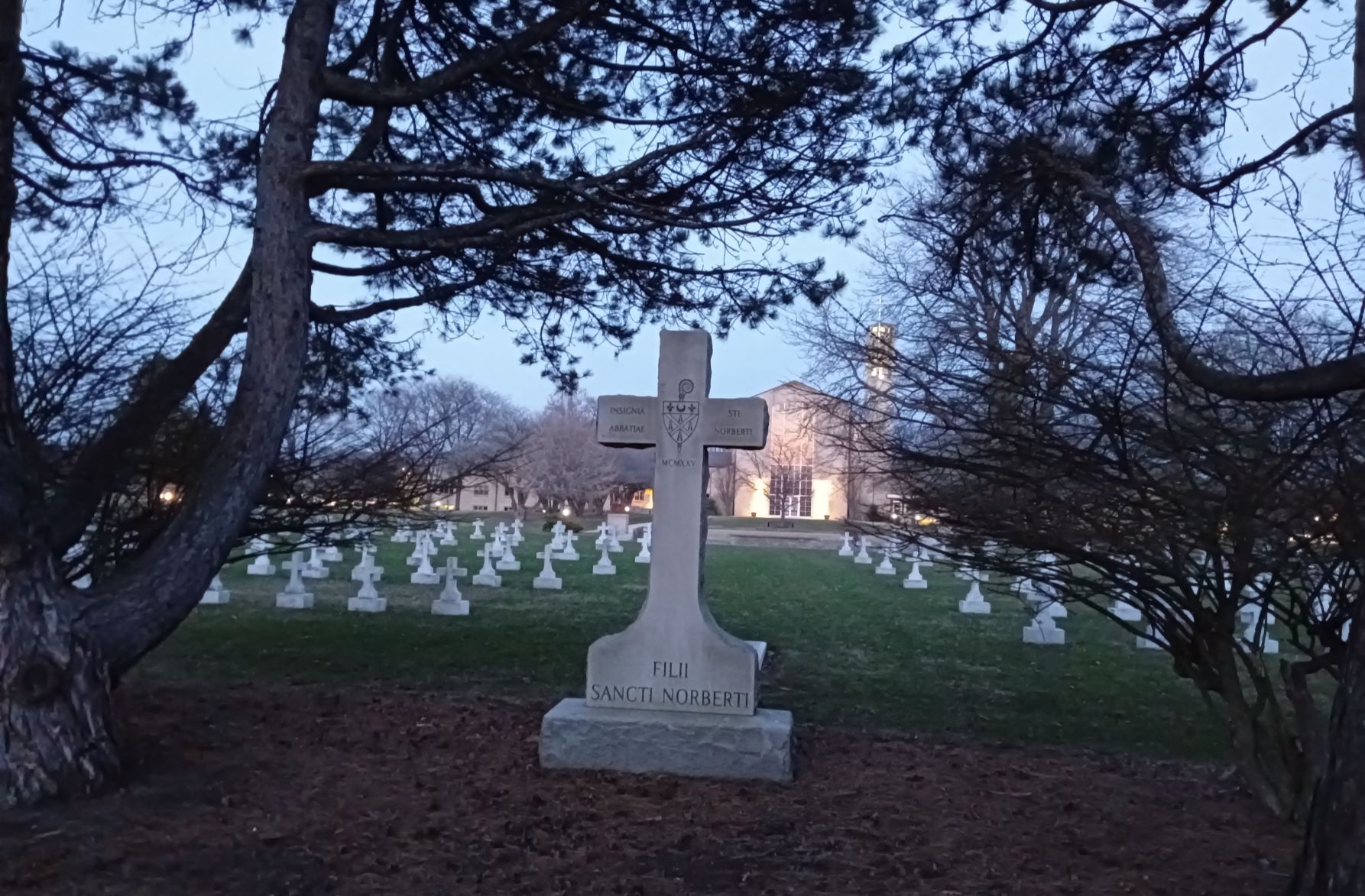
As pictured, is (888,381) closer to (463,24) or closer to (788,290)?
(788,290)

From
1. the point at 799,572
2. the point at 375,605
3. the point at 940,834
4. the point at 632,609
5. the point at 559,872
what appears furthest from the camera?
the point at 799,572

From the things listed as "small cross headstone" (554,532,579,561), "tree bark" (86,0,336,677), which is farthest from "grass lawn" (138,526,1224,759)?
"small cross headstone" (554,532,579,561)

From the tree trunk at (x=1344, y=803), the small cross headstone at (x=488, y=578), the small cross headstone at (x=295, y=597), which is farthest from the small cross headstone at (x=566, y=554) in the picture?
the tree trunk at (x=1344, y=803)

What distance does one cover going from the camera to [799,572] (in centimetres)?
2239

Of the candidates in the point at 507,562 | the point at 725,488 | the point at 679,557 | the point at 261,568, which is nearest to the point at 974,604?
the point at 507,562

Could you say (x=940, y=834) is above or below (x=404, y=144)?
below

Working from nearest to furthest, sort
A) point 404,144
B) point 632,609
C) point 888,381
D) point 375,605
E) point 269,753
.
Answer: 1. point 269,753
2. point 888,381
3. point 404,144
4. point 375,605
5. point 632,609

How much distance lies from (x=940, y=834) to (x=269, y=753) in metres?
3.48

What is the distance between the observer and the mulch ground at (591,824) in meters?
4.29

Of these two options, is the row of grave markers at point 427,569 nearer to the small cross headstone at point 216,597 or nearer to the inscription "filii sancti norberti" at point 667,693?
the small cross headstone at point 216,597

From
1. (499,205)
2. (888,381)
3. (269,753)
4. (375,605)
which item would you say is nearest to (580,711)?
(269,753)

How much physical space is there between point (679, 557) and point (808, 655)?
5.04 metres

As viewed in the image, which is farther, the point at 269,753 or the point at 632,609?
the point at 632,609

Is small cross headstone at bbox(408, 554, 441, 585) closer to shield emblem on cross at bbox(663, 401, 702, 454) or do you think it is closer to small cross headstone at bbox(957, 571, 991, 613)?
small cross headstone at bbox(957, 571, 991, 613)
